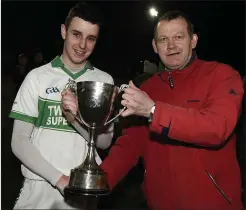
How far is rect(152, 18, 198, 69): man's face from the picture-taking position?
226 centimetres

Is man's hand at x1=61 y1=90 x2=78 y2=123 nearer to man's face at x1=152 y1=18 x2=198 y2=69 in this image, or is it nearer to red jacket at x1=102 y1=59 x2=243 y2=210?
red jacket at x1=102 y1=59 x2=243 y2=210

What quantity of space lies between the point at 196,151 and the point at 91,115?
0.66 metres

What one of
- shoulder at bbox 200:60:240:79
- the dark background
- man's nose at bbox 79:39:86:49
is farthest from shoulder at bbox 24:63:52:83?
the dark background

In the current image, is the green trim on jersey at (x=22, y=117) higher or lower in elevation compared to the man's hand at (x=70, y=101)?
lower

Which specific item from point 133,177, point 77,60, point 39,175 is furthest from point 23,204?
point 133,177

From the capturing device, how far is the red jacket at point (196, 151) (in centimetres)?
179

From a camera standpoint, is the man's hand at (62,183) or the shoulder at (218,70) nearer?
the man's hand at (62,183)

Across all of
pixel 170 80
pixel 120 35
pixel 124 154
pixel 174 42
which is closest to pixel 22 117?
pixel 124 154

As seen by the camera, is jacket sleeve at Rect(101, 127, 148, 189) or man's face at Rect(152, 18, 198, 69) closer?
jacket sleeve at Rect(101, 127, 148, 189)

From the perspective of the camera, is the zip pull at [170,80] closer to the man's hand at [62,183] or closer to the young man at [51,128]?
the young man at [51,128]

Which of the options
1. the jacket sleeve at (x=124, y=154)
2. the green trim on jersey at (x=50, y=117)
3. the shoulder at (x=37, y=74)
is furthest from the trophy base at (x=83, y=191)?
the shoulder at (x=37, y=74)

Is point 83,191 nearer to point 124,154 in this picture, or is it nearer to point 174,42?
point 124,154

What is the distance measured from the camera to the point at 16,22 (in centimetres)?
688

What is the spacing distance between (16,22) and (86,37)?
5.22m
